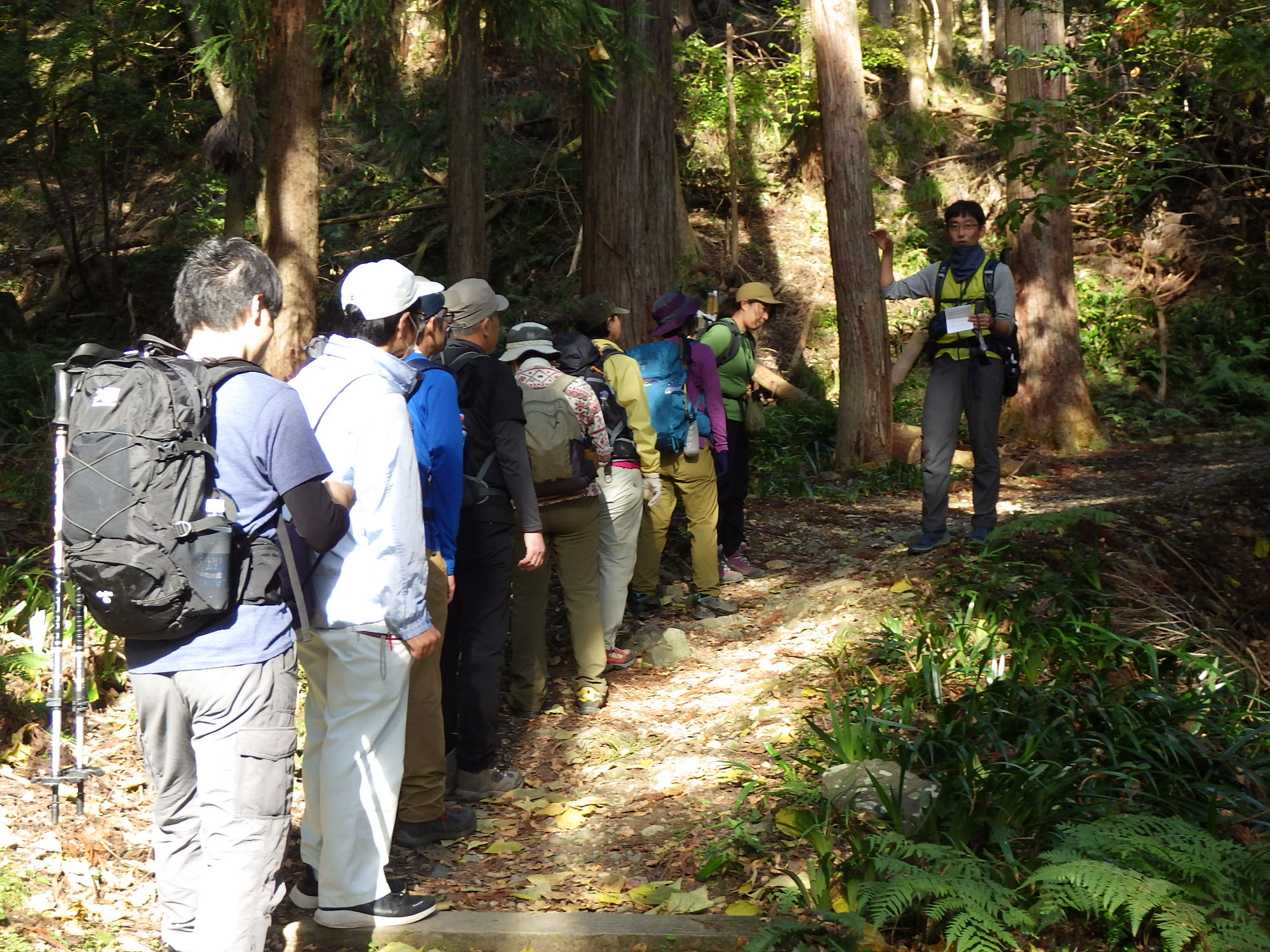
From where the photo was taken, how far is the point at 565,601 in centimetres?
628

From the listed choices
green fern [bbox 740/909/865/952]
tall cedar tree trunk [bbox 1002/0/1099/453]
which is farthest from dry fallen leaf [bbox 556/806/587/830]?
tall cedar tree trunk [bbox 1002/0/1099/453]

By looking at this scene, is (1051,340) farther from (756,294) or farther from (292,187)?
(292,187)

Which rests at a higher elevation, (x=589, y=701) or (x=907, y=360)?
(x=907, y=360)

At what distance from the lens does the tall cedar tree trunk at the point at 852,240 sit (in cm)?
1165

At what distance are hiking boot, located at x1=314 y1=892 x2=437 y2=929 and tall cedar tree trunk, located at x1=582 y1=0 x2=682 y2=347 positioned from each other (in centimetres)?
573

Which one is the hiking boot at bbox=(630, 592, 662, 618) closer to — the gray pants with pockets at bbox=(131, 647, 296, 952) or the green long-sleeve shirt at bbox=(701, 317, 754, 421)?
the green long-sleeve shirt at bbox=(701, 317, 754, 421)

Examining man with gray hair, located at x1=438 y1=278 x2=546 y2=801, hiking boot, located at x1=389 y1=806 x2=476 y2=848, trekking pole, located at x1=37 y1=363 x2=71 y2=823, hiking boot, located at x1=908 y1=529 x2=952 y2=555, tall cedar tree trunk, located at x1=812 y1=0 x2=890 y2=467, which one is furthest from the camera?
tall cedar tree trunk, located at x1=812 y1=0 x2=890 y2=467

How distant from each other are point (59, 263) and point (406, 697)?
1729 centimetres

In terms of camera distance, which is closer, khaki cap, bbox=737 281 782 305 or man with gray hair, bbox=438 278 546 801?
man with gray hair, bbox=438 278 546 801

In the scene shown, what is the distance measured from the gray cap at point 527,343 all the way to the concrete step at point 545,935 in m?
2.97

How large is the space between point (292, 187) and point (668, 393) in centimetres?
314

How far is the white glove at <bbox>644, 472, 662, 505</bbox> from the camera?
22.9 feet

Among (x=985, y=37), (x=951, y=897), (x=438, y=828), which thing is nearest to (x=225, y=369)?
(x=438, y=828)

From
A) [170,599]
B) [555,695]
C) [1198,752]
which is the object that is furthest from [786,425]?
[170,599]
